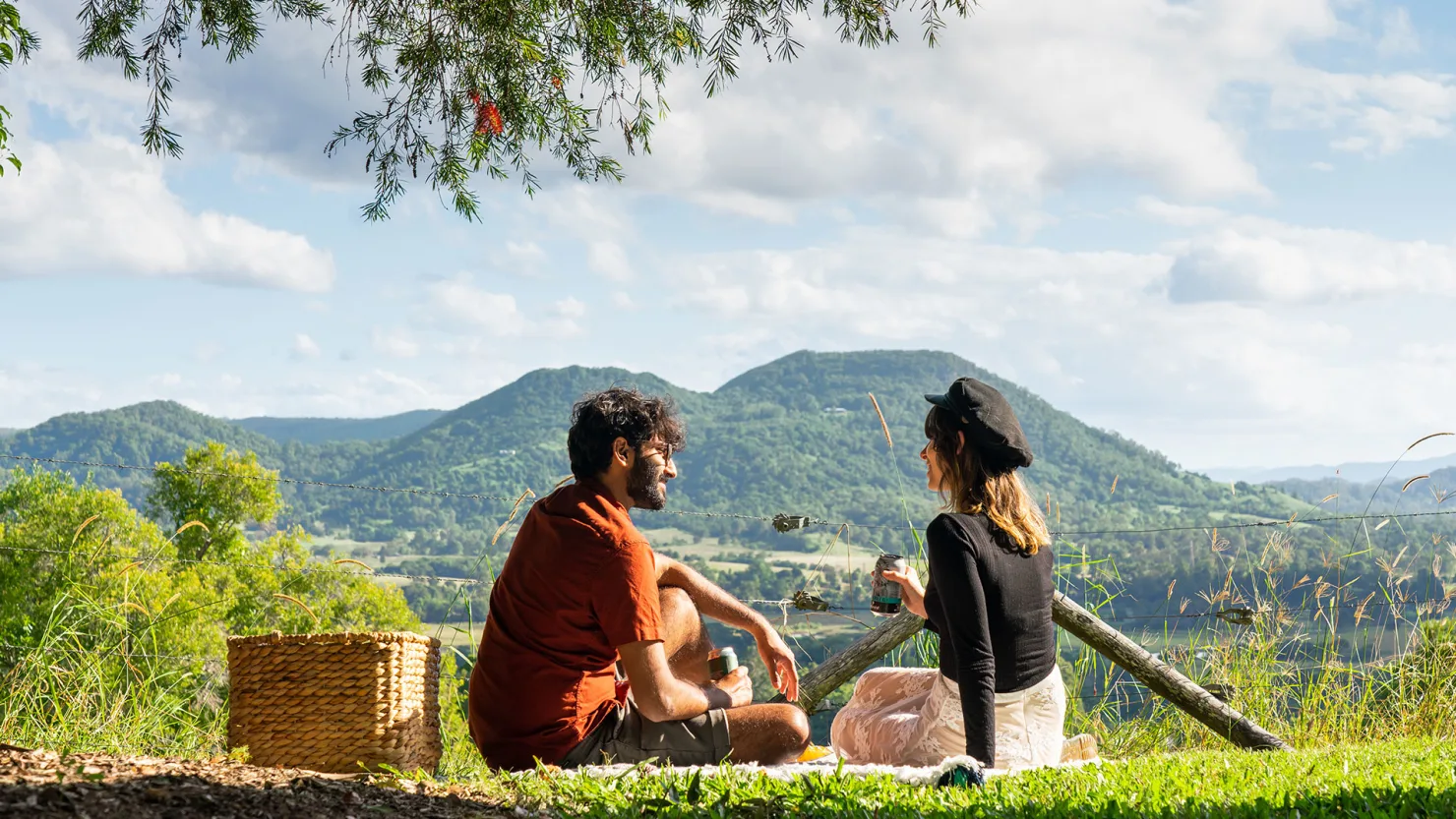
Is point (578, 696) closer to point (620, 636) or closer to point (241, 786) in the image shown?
point (620, 636)

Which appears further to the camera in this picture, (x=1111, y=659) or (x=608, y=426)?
(x=1111, y=659)

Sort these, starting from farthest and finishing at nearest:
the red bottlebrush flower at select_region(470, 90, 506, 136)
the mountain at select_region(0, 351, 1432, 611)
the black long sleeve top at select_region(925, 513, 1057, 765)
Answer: the mountain at select_region(0, 351, 1432, 611)
the red bottlebrush flower at select_region(470, 90, 506, 136)
the black long sleeve top at select_region(925, 513, 1057, 765)

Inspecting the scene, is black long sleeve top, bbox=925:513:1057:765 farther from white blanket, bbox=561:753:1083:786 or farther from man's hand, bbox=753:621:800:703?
man's hand, bbox=753:621:800:703

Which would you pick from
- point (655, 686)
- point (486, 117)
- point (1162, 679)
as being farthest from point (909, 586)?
point (486, 117)

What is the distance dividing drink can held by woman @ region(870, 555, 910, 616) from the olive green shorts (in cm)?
66

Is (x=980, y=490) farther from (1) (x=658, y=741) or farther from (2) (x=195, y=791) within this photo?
(2) (x=195, y=791)

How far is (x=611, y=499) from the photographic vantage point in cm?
325

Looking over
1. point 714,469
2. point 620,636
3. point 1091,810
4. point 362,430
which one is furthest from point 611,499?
point 362,430

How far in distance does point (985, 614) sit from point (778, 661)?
2.30 feet

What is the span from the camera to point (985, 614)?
9.96 ft

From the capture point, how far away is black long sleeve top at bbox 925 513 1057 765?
2.98 metres

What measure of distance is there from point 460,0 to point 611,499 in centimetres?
274

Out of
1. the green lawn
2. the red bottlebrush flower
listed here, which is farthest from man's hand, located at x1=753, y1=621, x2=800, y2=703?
the red bottlebrush flower

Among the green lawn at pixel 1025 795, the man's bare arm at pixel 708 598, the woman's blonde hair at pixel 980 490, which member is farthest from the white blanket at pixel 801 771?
the woman's blonde hair at pixel 980 490
